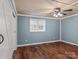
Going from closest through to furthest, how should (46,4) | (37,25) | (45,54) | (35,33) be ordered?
1. (46,4)
2. (45,54)
3. (35,33)
4. (37,25)

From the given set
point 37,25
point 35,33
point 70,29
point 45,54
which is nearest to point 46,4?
point 45,54

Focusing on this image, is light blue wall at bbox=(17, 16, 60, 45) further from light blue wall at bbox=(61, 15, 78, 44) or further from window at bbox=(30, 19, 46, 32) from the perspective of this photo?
light blue wall at bbox=(61, 15, 78, 44)

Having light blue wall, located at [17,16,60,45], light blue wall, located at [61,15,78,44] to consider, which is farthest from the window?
light blue wall, located at [61,15,78,44]

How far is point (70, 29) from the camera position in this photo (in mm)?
5387

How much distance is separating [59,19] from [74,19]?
4.94ft

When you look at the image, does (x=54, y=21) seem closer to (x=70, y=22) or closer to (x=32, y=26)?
(x=70, y=22)

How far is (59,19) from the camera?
6336 mm

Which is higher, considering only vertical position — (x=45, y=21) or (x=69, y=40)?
(x=45, y=21)

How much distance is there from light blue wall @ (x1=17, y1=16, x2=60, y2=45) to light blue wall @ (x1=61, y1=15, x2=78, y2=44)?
1.56ft

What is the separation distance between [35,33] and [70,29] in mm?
2820

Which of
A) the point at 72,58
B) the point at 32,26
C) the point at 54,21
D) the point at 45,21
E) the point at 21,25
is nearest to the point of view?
the point at 72,58

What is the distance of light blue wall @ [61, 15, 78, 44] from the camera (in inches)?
194

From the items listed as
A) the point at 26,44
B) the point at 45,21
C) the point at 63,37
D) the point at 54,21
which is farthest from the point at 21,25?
the point at 63,37

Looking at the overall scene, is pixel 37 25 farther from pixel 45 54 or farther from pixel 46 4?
pixel 45 54
